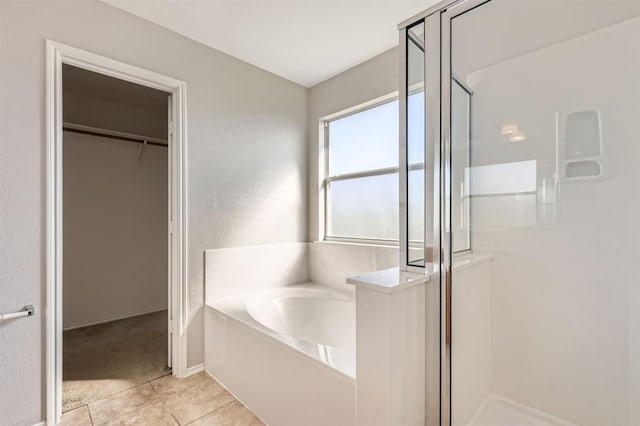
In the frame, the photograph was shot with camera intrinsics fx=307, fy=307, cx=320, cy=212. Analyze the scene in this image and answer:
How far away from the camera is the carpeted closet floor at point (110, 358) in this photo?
2.01 meters

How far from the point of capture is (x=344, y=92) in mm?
2764

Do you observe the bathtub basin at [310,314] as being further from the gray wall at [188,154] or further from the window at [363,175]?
the window at [363,175]

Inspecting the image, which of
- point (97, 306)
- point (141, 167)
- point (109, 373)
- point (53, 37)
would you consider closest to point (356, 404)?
point (109, 373)

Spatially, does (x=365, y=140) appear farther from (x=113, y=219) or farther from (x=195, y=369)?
(x=113, y=219)

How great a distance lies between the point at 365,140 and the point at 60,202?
2.20m

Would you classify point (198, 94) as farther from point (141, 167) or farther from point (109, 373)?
point (109, 373)

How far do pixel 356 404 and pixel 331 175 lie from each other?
2126mm
